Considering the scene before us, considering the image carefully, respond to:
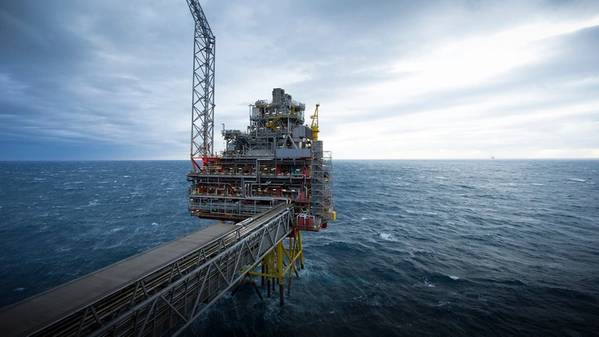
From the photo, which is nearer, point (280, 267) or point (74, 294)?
point (74, 294)

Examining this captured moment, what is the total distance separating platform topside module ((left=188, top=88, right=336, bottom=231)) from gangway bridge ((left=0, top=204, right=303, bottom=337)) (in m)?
11.2

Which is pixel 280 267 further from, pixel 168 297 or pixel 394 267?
pixel 394 267

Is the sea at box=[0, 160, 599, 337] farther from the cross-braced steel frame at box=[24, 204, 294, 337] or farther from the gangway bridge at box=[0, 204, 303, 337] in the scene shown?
the gangway bridge at box=[0, 204, 303, 337]

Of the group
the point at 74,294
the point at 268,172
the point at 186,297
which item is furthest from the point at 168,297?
the point at 268,172

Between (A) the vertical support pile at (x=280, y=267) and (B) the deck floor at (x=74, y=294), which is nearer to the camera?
(B) the deck floor at (x=74, y=294)

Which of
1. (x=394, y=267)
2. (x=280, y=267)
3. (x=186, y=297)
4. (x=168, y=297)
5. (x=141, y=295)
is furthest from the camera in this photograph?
(x=394, y=267)

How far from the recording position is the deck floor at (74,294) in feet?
31.9

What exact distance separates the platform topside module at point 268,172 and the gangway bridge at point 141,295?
11.2m

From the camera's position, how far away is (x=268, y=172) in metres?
34.4

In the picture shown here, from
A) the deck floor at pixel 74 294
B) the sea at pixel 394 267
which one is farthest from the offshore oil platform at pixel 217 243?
the sea at pixel 394 267

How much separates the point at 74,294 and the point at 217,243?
768cm

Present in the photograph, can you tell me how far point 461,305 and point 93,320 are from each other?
31.3 m

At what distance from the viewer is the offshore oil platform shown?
10.6 meters

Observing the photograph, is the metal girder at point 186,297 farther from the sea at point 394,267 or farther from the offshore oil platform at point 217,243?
the sea at point 394,267
